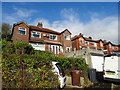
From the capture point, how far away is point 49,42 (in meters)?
22.4

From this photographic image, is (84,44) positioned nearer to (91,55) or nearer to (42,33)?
(42,33)

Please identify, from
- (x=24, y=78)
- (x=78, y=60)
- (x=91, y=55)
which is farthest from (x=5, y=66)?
(x=91, y=55)

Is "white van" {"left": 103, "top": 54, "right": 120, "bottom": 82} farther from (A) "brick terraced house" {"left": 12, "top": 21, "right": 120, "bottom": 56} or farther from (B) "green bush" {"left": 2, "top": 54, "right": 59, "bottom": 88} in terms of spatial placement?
(A) "brick terraced house" {"left": 12, "top": 21, "right": 120, "bottom": 56}

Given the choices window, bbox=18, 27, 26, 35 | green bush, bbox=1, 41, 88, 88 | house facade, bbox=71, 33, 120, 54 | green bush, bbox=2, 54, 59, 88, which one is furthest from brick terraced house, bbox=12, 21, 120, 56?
green bush, bbox=2, 54, 59, 88

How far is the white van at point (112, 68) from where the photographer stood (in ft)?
29.0

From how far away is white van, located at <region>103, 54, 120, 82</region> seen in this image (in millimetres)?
8828

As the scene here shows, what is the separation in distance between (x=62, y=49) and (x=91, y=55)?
1013cm

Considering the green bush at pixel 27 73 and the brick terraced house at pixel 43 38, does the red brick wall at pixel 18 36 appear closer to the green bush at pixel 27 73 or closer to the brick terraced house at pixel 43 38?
the brick terraced house at pixel 43 38

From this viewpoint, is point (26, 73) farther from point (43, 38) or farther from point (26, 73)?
point (43, 38)

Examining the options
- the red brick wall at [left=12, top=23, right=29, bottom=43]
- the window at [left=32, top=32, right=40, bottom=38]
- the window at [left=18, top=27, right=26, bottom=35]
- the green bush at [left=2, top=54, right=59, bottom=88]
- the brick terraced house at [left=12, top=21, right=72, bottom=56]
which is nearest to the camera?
the green bush at [left=2, top=54, right=59, bottom=88]

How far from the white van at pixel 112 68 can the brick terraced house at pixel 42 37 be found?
13.4 metres

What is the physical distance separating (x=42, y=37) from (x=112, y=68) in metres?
16.3

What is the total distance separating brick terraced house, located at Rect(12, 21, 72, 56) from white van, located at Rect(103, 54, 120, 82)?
43.8ft

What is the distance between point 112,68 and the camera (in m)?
9.15
